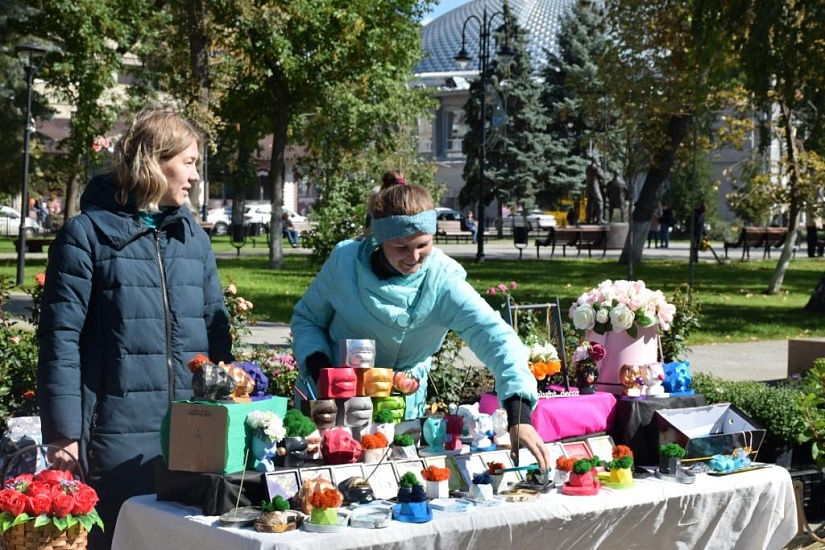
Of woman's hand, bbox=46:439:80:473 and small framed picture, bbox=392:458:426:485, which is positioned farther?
small framed picture, bbox=392:458:426:485

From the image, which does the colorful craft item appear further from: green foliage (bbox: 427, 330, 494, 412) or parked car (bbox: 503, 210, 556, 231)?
parked car (bbox: 503, 210, 556, 231)

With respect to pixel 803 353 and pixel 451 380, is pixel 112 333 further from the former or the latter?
pixel 803 353

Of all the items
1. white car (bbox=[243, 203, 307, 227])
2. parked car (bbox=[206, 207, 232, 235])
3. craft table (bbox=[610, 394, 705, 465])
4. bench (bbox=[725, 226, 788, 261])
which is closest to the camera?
craft table (bbox=[610, 394, 705, 465])

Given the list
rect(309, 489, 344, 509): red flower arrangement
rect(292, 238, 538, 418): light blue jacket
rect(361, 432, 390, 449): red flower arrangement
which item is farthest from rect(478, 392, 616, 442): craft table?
rect(309, 489, 344, 509): red flower arrangement

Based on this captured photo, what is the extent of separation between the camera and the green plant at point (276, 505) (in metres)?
3.77

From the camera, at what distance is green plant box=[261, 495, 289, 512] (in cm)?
377

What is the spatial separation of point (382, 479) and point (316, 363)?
0.69m

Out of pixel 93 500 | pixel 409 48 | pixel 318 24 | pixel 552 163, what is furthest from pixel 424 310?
pixel 552 163

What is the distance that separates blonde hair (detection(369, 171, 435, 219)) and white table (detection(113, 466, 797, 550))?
1.09 metres

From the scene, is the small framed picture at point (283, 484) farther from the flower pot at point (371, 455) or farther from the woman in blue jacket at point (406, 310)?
the woman in blue jacket at point (406, 310)

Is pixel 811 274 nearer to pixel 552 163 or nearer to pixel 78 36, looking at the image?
pixel 78 36

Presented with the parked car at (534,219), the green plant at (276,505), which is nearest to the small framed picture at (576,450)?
the green plant at (276,505)

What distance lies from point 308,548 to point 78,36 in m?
25.6

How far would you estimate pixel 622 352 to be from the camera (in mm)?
5859
